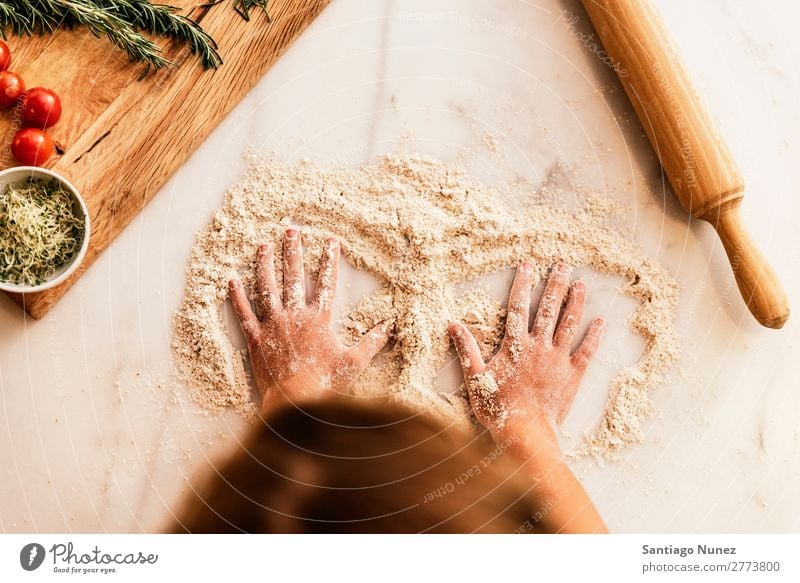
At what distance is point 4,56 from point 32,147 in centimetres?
14

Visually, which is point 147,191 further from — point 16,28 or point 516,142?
point 516,142

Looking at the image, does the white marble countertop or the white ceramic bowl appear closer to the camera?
the white ceramic bowl

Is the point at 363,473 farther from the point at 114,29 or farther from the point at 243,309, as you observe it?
the point at 114,29

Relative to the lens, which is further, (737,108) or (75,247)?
(737,108)

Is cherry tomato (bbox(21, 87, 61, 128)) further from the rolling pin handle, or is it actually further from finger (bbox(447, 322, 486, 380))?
the rolling pin handle

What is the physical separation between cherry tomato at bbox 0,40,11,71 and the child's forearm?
0.87 m

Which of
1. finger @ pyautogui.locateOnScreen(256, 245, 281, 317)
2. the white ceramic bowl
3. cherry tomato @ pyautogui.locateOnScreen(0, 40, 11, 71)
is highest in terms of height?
cherry tomato @ pyautogui.locateOnScreen(0, 40, 11, 71)

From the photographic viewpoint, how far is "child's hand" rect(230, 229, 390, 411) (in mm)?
898

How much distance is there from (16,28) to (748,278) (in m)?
1.09

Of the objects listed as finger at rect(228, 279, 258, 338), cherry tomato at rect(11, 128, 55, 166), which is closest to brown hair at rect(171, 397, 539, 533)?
finger at rect(228, 279, 258, 338)

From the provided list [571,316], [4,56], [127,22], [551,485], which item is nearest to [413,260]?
[571,316]

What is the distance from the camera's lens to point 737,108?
37.8 inches
